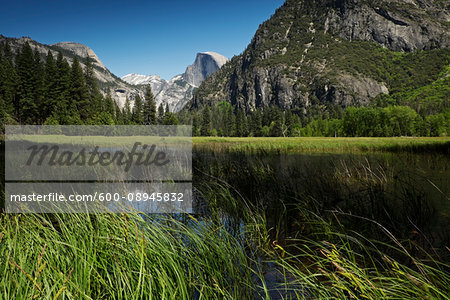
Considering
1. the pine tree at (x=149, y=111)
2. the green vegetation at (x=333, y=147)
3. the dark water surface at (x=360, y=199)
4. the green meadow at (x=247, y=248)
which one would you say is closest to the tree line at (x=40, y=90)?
the green vegetation at (x=333, y=147)

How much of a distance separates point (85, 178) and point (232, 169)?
18.7 ft

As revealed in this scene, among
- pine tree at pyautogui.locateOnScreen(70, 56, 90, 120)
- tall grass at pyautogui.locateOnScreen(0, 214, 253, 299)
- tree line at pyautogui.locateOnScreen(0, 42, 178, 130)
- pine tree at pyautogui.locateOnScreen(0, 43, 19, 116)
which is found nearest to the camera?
tall grass at pyautogui.locateOnScreen(0, 214, 253, 299)

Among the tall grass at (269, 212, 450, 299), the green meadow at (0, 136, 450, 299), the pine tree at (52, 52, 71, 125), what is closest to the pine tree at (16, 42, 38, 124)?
the pine tree at (52, 52, 71, 125)

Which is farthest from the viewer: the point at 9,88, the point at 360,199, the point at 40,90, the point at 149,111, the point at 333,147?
the point at 149,111

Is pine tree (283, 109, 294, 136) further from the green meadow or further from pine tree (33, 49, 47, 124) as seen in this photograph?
the green meadow

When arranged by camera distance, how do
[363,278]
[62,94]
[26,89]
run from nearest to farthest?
[363,278] → [26,89] → [62,94]

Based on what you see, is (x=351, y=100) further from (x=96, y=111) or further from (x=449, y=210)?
(x=449, y=210)

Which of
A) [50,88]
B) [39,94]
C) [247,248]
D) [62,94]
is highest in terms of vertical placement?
[50,88]

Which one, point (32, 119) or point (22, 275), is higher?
point (32, 119)

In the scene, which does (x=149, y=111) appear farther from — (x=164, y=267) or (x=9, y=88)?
(x=164, y=267)

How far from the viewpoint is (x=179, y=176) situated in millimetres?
9117

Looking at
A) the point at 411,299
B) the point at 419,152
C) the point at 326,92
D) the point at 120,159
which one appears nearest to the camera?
the point at 411,299

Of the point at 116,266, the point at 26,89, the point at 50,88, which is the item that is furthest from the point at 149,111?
the point at 116,266

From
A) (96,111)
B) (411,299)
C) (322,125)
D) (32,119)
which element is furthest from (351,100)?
(411,299)
